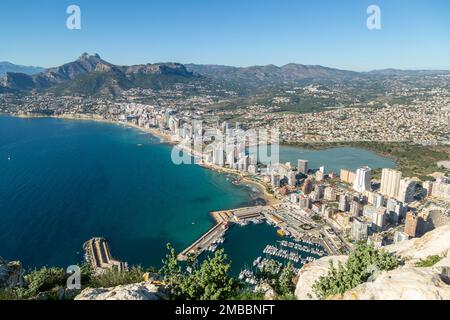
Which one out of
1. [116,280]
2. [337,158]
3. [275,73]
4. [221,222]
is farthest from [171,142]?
[275,73]

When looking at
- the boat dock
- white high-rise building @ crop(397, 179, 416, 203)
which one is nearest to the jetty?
the boat dock

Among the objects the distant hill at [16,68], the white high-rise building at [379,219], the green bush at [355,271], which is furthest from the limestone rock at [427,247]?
the distant hill at [16,68]

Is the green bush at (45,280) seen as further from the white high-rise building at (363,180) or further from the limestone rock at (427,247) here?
the white high-rise building at (363,180)

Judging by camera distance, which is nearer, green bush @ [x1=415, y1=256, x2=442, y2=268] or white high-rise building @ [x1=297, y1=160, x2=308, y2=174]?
green bush @ [x1=415, y1=256, x2=442, y2=268]

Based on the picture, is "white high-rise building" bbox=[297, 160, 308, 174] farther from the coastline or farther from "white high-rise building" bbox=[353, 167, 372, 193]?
"white high-rise building" bbox=[353, 167, 372, 193]
